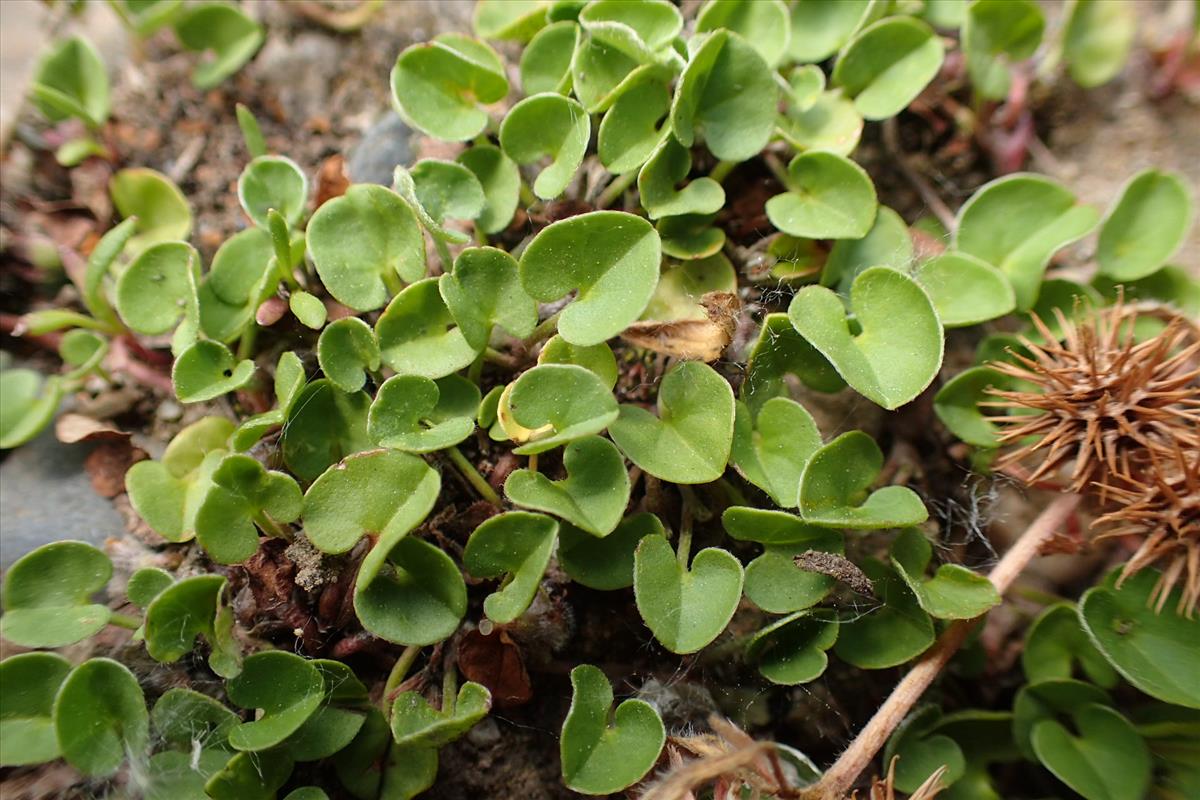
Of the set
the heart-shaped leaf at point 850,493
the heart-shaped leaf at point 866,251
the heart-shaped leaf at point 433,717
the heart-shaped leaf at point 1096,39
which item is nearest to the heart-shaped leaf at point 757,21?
the heart-shaped leaf at point 866,251

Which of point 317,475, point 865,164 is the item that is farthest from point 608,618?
point 865,164

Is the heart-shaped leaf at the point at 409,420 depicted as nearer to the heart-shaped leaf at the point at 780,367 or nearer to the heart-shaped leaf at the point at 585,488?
the heart-shaped leaf at the point at 585,488

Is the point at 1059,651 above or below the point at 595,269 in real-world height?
below

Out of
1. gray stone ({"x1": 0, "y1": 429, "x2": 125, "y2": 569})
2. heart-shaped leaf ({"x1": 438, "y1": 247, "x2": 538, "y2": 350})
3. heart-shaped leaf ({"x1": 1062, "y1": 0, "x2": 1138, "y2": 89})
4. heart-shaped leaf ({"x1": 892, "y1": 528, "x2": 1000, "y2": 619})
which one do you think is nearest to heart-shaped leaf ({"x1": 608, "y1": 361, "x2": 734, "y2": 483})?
heart-shaped leaf ({"x1": 438, "y1": 247, "x2": 538, "y2": 350})

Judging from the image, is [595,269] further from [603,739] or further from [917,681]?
[917,681]

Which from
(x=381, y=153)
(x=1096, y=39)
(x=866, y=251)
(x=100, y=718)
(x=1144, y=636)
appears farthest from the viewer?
(x=1096, y=39)

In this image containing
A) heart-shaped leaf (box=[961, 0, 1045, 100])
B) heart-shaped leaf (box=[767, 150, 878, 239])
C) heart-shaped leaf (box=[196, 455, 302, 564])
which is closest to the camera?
heart-shaped leaf (box=[196, 455, 302, 564])

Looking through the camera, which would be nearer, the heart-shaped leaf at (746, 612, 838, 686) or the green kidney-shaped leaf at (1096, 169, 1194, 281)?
the heart-shaped leaf at (746, 612, 838, 686)

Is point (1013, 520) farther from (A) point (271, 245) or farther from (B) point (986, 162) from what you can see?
(A) point (271, 245)

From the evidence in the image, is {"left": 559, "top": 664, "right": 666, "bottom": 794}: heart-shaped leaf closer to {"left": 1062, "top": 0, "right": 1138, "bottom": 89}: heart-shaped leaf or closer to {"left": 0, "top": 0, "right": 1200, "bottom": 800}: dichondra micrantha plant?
{"left": 0, "top": 0, "right": 1200, "bottom": 800}: dichondra micrantha plant

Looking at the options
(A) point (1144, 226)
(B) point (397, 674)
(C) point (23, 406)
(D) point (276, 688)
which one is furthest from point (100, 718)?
(A) point (1144, 226)
